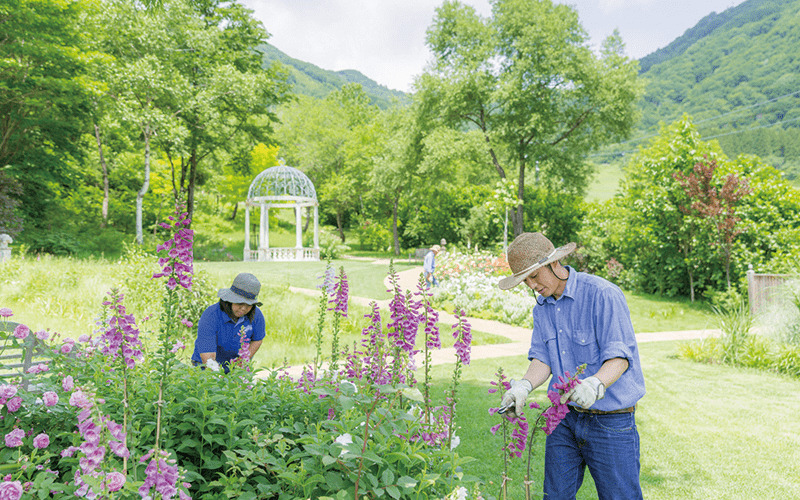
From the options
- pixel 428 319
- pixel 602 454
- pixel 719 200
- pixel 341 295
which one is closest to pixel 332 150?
pixel 719 200

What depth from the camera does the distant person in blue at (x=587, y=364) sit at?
233 cm

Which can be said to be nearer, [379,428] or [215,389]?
[379,428]

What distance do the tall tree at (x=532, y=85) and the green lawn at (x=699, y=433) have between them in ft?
49.6

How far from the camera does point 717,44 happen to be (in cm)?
12719

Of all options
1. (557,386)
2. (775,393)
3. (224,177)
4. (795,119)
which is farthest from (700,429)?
(795,119)

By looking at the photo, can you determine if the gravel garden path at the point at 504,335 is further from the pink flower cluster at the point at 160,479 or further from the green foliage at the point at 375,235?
the green foliage at the point at 375,235

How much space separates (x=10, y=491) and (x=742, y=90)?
11926cm

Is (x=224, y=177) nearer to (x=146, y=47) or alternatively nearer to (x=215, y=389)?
(x=146, y=47)

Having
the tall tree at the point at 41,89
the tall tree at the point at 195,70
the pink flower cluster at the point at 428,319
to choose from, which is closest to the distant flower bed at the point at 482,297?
the pink flower cluster at the point at 428,319

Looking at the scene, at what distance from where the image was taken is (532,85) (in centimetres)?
2097

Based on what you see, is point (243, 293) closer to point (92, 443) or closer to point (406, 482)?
point (92, 443)

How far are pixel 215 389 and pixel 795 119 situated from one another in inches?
4100

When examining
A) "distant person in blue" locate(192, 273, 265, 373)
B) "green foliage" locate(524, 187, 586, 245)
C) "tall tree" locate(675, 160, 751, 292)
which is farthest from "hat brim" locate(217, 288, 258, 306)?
"green foliage" locate(524, 187, 586, 245)

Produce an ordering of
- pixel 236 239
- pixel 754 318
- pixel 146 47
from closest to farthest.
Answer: pixel 754 318 → pixel 146 47 → pixel 236 239
